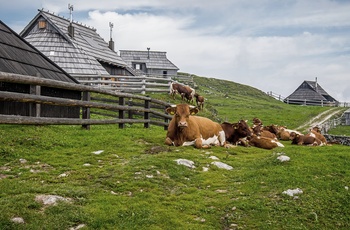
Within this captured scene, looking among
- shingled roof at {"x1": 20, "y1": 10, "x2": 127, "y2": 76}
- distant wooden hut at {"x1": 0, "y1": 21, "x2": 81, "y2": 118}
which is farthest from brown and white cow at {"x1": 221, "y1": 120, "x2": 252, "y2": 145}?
shingled roof at {"x1": 20, "y1": 10, "x2": 127, "y2": 76}

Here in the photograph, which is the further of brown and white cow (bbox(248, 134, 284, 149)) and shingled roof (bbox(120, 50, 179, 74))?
shingled roof (bbox(120, 50, 179, 74))

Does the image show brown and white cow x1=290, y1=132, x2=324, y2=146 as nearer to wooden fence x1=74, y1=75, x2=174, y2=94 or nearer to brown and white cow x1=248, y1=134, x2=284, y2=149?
brown and white cow x1=248, y1=134, x2=284, y2=149

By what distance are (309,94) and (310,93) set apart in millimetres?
389

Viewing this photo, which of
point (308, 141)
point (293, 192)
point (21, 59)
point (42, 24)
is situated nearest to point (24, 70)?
point (21, 59)

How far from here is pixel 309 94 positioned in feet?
282

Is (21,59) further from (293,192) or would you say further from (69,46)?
(69,46)

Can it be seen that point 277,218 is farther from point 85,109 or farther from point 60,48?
point 60,48

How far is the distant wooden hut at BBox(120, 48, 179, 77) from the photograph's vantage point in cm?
7838

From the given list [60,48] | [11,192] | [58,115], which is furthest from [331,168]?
[60,48]

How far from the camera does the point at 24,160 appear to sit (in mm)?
8008

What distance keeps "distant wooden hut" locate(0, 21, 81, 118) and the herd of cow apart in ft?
15.2

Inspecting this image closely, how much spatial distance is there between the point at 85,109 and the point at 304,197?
331 inches

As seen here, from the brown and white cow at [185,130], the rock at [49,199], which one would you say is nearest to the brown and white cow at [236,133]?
the brown and white cow at [185,130]

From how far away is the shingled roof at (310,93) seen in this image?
85.1 metres
